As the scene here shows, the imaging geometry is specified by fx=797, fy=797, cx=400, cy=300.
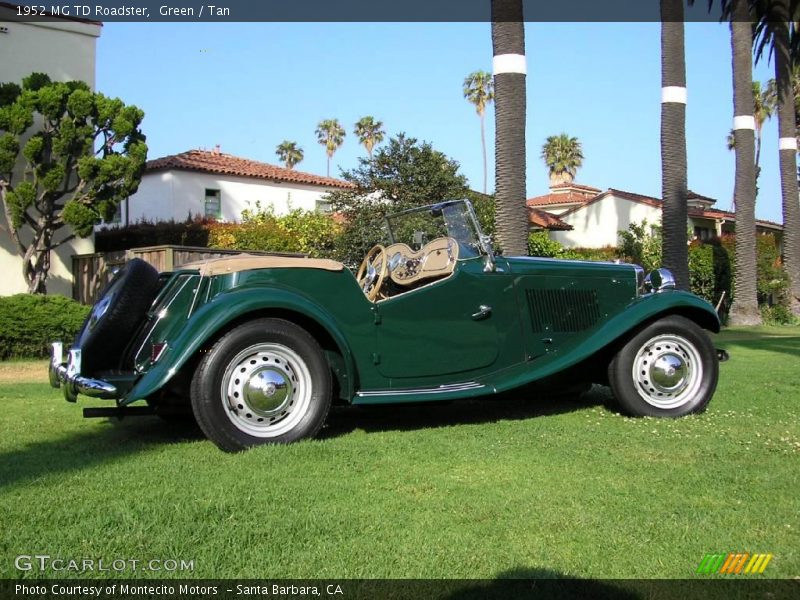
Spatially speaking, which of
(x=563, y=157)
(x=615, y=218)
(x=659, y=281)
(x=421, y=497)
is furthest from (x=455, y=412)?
(x=563, y=157)

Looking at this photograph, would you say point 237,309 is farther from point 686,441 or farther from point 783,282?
point 783,282

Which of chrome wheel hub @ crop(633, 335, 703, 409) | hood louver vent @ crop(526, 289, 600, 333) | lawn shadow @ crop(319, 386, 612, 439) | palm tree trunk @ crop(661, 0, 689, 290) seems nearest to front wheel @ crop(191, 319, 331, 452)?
lawn shadow @ crop(319, 386, 612, 439)

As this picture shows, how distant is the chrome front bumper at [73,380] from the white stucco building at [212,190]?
21.8m

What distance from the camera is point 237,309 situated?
5.04 m

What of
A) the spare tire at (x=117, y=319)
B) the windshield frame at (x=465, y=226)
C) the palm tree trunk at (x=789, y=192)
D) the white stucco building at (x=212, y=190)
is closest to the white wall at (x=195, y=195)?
the white stucco building at (x=212, y=190)

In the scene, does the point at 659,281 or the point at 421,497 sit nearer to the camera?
the point at 421,497

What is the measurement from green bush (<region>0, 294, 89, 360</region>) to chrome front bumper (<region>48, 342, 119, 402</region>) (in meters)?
7.04

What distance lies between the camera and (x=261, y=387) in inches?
200

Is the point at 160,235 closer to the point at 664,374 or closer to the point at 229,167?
the point at 229,167

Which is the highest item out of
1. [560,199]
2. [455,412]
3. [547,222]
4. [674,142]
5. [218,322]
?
[560,199]

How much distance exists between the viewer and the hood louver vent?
20.2ft

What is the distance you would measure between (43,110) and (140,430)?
11242 mm

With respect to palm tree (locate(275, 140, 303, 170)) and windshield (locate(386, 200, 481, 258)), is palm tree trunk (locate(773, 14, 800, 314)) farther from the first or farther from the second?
palm tree (locate(275, 140, 303, 170))

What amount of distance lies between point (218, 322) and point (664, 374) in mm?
3444
